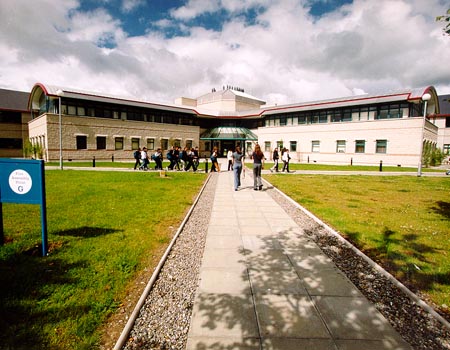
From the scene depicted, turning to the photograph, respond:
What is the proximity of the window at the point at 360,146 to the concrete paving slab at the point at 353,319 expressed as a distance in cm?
3443

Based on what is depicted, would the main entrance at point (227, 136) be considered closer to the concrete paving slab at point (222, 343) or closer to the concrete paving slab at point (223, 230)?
the concrete paving slab at point (223, 230)

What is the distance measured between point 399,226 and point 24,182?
8.62 metres

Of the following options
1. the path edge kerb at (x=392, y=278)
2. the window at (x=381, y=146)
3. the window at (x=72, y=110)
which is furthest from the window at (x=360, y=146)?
the window at (x=72, y=110)

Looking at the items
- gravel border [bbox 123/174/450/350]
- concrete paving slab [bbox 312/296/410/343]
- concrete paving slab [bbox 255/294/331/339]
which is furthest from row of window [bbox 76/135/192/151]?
concrete paving slab [bbox 312/296/410/343]

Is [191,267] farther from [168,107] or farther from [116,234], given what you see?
[168,107]

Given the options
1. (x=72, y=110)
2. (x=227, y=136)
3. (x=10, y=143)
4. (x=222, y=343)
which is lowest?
(x=222, y=343)

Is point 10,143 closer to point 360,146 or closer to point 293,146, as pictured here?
point 293,146

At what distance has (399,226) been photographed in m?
6.77

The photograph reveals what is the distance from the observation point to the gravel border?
279 cm

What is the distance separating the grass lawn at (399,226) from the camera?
425 cm

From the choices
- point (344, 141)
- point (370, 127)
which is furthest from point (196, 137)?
point (370, 127)

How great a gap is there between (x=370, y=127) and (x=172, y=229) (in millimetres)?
33592

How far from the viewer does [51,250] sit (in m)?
4.84

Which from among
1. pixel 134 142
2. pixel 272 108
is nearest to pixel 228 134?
pixel 272 108
